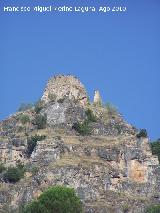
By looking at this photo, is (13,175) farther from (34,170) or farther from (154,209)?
(154,209)

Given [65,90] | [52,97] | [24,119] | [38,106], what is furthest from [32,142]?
[65,90]

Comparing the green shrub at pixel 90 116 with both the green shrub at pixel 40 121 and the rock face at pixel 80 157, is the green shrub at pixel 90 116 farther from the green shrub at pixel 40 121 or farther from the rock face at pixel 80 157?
the green shrub at pixel 40 121

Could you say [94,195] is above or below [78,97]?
below

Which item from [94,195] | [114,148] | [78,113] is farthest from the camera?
[78,113]

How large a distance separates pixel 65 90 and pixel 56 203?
3077 centimetres

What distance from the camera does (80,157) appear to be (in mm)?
110188

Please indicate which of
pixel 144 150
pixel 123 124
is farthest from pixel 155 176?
pixel 123 124

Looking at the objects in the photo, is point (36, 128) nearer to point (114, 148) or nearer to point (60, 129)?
point (60, 129)

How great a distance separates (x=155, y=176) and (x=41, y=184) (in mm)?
13441

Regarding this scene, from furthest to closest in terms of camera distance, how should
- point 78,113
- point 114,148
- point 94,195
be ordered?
point 78,113
point 114,148
point 94,195

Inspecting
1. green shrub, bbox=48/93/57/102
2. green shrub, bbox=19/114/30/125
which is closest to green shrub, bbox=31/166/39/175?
green shrub, bbox=19/114/30/125

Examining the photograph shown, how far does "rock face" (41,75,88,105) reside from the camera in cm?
12400

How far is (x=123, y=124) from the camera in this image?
121438 mm

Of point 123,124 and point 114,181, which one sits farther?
point 123,124
